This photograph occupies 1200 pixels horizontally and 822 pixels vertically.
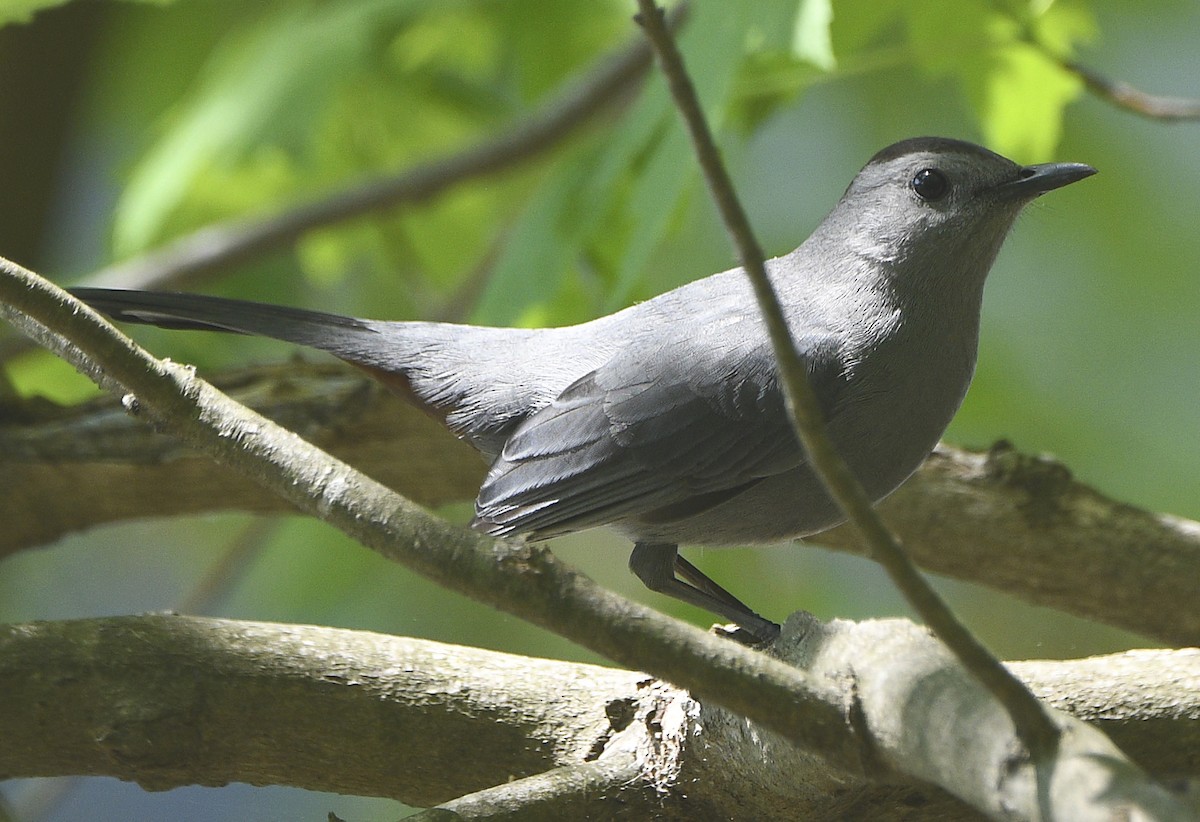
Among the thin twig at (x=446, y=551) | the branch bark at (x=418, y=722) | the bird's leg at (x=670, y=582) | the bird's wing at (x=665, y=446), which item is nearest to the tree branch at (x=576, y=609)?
the thin twig at (x=446, y=551)

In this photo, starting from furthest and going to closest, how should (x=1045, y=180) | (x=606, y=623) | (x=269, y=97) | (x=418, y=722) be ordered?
(x=269, y=97) → (x=1045, y=180) → (x=418, y=722) → (x=606, y=623)

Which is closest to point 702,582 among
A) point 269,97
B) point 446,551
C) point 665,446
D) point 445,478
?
point 665,446

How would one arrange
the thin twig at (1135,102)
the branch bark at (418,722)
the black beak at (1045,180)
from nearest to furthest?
the branch bark at (418,722), the black beak at (1045,180), the thin twig at (1135,102)

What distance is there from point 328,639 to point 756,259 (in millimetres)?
1105

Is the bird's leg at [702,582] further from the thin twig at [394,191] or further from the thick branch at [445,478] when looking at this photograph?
the thin twig at [394,191]

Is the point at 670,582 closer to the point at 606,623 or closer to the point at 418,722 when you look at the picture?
the point at 418,722

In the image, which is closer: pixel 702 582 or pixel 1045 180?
pixel 1045 180

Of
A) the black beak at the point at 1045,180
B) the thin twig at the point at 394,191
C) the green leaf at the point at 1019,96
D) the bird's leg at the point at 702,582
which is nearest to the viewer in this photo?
the black beak at the point at 1045,180

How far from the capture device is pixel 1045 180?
2.13 meters

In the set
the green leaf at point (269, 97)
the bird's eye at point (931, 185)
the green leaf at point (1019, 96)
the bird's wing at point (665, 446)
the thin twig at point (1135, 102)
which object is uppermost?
the green leaf at point (269, 97)

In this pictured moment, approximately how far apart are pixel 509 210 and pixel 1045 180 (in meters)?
2.38

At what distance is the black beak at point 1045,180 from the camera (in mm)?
2119

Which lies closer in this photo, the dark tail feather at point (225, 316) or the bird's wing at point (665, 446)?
the bird's wing at point (665, 446)

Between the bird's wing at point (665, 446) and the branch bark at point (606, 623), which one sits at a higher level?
the bird's wing at point (665, 446)
